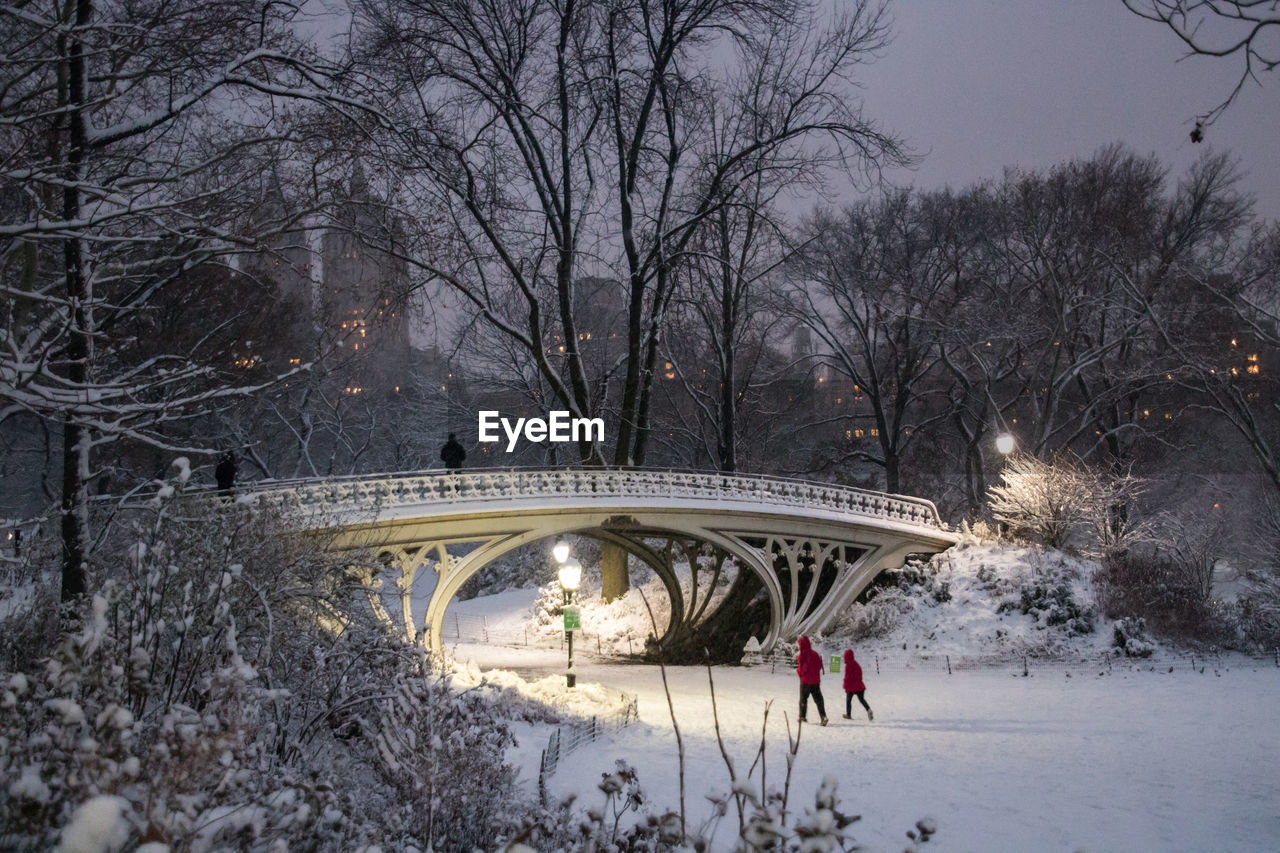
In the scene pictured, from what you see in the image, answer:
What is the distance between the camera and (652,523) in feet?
65.8

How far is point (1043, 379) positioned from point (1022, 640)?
44.7 ft

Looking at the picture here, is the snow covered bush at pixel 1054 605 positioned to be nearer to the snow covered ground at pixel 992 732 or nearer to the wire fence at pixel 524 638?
the snow covered ground at pixel 992 732

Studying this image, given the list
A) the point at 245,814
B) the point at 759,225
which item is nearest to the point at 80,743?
the point at 245,814

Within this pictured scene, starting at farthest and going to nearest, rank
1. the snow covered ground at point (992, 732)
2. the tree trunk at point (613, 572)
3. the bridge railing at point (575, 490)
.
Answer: the tree trunk at point (613, 572) → the bridge railing at point (575, 490) → the snow covered ground at point (992, 732)

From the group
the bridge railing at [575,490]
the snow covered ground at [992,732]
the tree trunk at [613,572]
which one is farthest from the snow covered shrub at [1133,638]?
the tree trunk at [613,572]

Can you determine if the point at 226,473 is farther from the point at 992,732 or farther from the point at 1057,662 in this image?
the point at 1057,662

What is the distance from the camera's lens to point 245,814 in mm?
2395

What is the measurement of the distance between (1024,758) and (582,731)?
18.7ft

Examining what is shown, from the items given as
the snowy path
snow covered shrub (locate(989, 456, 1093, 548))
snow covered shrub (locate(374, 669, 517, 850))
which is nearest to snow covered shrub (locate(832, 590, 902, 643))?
snow covered shrub (locate(989, 456, 1093, 548))

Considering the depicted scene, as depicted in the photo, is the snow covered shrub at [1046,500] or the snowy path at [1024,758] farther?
the snow covered shrub at [1046,500]

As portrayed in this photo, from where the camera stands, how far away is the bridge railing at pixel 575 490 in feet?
49.2

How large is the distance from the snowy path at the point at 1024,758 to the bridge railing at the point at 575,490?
458 cm

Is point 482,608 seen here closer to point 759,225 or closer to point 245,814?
point 759,225

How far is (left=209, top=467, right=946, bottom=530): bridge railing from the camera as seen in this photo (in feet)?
49.2
